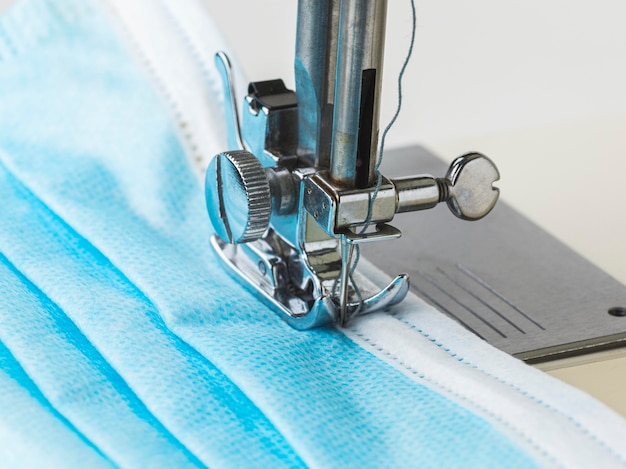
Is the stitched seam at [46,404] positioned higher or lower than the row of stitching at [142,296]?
lower

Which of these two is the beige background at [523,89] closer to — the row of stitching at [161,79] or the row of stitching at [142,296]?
the row of stitching at [161,79]

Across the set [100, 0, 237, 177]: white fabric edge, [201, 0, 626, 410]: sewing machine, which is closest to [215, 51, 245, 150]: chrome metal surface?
[201, 0, 626, 410]: sewing machine

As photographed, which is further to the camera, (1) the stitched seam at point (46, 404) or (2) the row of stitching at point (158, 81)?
(2) the row of stitching at point (158, 81)

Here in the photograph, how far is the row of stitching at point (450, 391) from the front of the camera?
619 millimetres

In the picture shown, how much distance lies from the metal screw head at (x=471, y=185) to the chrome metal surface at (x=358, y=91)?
6 cm

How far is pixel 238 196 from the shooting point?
783 millimetres

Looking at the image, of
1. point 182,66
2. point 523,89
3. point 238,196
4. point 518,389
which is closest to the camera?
point 518,389

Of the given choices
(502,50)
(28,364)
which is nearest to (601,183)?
(28,364)

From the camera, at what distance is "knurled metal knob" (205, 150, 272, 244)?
768 mm

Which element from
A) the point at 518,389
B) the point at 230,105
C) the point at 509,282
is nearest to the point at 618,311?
the point at 509,282

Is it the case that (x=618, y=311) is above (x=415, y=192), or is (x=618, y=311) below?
below

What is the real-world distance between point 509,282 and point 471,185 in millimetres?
143

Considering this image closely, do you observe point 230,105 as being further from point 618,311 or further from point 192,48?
point 618,311

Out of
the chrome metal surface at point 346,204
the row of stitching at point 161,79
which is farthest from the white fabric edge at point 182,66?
the chrome metal surface at point 346,204
